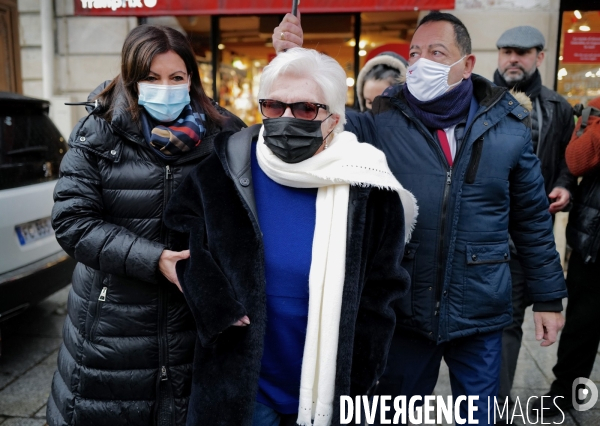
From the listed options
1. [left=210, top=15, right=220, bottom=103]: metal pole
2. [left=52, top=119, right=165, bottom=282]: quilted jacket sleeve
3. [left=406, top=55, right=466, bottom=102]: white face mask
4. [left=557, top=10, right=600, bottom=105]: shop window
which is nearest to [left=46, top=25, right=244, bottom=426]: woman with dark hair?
[left=52, top=119, right=165, bottom=282]: quilted jacket sleeve

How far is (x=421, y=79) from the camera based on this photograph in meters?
2.49

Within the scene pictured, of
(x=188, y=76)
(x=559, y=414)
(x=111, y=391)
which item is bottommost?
(x=559, y=414)

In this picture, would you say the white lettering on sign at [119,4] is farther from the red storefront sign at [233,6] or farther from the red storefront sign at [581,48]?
the red storefront sign at [581,48]

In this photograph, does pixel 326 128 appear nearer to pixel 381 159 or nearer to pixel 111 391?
pixel 381 159

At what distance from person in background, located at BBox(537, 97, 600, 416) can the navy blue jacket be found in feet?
3.14

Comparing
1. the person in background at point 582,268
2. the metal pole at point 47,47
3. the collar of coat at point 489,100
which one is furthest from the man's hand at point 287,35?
the metal pole at point 47,47

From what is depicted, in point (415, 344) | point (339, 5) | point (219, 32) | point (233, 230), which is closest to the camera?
point (233, 230)

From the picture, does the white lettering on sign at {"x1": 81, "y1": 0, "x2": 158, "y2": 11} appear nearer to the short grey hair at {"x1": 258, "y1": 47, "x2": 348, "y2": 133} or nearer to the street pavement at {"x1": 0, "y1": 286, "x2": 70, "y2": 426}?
the street pavement at {"x1": 0, "y1": 286, "x2": 70, "y2": 426}

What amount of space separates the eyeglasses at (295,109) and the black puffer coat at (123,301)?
386mm

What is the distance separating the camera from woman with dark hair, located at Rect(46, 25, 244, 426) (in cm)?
210

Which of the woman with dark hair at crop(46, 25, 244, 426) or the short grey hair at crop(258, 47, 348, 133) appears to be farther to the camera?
the woman with dark hair at crop(46, 25, 244, 426)

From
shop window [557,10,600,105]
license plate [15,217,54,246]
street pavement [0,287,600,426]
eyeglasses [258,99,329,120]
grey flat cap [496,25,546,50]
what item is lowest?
street pavement [0,287,600,426]

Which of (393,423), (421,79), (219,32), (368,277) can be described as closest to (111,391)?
(368,277)

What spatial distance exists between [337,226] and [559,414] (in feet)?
8.62
